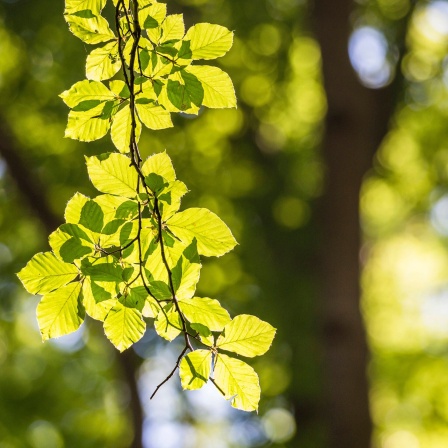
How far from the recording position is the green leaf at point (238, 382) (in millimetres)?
1058

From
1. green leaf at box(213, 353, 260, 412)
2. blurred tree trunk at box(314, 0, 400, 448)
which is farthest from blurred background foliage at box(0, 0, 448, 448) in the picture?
green leaf at box(213, 353, 260, 412)

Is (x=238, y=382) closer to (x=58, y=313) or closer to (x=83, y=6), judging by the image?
(x=58, y=313)

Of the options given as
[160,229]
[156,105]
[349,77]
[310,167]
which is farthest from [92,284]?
[310,167]

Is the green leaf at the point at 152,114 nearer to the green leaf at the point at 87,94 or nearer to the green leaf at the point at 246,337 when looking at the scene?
the green leaf at the point at 87,94

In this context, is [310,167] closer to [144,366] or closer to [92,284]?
[144,366]

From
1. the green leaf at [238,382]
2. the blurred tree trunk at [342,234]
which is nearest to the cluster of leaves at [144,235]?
the green leaf at [238,382]

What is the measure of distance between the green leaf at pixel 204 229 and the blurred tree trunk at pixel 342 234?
4223 millimetres

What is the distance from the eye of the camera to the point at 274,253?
6648mm

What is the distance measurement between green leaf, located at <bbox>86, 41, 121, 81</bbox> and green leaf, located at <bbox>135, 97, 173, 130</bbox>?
8 cm

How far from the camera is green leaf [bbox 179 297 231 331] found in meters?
1.08

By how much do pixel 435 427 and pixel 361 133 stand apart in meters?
4.83

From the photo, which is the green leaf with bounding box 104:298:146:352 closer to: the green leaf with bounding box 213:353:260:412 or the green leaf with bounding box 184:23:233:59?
the green leaf with bounding box 213:353:260:412

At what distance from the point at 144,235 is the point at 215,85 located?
29 centimetres

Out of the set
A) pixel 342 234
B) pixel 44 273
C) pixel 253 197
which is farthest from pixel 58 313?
pixel 253 197
